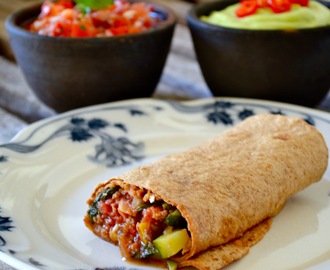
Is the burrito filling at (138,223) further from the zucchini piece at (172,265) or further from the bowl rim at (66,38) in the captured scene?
the bowl rim at (66,38)

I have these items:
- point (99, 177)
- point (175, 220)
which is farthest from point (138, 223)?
point (99, 177)

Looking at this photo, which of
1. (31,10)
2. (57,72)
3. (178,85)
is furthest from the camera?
(178,85)

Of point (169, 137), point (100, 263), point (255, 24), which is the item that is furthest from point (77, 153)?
point (255, 24)

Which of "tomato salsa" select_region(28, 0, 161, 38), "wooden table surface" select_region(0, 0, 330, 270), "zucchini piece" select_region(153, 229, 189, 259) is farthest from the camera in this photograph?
"wooden table surface" select_region(0, 0, 330, 270)

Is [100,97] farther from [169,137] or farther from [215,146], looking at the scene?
[215,146]

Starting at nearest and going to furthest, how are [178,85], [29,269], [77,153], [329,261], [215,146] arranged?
[29,269], [329,261], [215,146], [77,153], [178,85]

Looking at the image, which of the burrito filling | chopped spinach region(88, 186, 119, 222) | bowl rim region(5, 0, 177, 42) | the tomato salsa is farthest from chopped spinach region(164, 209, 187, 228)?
the tomato salsa

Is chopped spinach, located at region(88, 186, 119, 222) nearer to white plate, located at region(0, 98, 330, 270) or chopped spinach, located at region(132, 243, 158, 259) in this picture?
white plate, located at region(0, 98, 330, 270)
